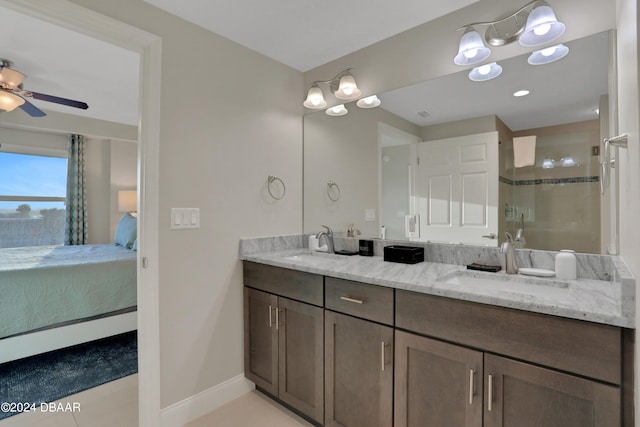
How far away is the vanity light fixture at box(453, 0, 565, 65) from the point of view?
140 centimetres

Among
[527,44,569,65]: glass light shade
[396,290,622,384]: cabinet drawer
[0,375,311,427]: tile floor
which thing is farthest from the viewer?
[0,375,311,427]: tile floor

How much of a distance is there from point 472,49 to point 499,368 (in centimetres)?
149

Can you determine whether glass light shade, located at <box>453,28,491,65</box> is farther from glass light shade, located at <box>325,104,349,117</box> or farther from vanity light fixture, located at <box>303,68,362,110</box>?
glass light shade, located at <box>325,104,349,117</box>

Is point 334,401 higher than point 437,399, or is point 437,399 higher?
point 437,399

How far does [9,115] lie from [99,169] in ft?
3.79

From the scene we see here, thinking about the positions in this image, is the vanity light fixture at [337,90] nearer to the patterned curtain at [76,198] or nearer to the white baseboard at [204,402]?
the white baseboard at [204,402]

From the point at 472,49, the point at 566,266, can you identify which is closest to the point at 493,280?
the point at 566,266

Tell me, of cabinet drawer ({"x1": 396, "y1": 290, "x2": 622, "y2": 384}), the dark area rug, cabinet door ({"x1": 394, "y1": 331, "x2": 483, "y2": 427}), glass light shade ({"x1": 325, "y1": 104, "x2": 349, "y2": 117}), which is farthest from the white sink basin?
the dark area rug

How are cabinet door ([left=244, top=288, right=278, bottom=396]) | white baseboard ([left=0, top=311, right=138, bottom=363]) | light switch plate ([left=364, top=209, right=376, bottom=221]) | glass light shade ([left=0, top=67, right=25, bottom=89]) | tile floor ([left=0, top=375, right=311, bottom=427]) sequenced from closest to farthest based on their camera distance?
tile floor ([left=0, top=375, right=311, bottom=427])
cabinet door ([left=244, top=288, right=278, bottom=396])
light switch plate ([left=364, top=209, right=376, bottom=221])
white baseboard ([left=0, top=311, right=138, bottom=363])
glass light shade ([left=0, top=67, right=25, bottom=89])

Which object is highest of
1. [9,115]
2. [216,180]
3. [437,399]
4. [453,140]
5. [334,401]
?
[9,115]

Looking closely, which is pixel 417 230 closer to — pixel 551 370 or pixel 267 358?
pixel 551 370

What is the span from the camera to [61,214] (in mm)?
4578

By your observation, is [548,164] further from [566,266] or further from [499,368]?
[499,368]

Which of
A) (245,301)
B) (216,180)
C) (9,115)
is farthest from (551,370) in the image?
(9,115)
